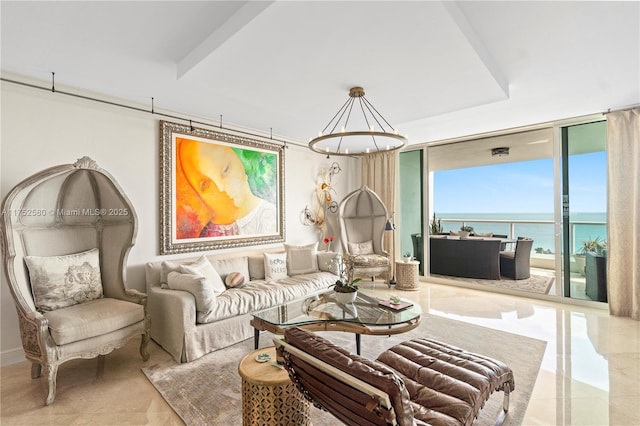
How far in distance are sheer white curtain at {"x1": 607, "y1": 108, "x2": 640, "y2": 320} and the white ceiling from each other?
0.36m

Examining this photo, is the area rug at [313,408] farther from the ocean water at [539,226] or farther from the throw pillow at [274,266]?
the ocean water at [539,226]

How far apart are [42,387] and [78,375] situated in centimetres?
22

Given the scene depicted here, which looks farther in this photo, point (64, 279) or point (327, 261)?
point (327, 261)

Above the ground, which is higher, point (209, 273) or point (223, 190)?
point (223, 190)

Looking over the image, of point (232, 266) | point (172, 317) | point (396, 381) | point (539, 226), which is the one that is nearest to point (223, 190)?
point (232, 266)

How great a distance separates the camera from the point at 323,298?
3.04 m

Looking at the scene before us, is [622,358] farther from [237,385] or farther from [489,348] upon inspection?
[237,385]

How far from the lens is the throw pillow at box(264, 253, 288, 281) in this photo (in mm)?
3903

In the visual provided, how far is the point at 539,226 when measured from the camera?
627 centimetres

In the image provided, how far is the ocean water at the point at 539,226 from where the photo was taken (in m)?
4.11

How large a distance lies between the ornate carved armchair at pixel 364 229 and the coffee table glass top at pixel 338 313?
Answer: 2.02 meters

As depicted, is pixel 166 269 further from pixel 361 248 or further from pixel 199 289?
pixel 361 248

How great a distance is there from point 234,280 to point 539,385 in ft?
9.48

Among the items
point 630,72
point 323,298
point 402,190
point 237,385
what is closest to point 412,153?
point 402,190
